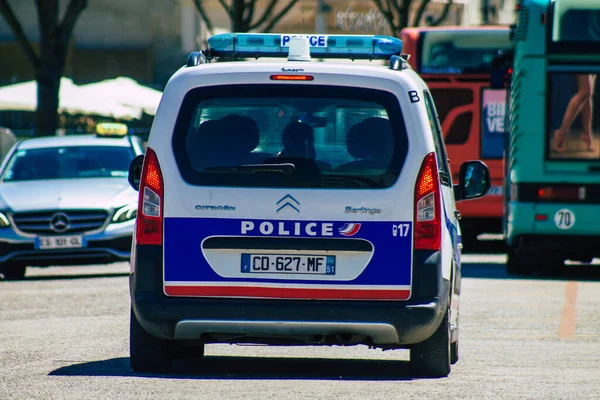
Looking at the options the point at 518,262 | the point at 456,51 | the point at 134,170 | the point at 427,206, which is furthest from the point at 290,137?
the point at 456,51

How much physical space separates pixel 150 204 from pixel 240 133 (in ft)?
2.00

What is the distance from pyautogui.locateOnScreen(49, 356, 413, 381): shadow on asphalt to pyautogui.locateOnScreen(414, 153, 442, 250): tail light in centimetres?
85

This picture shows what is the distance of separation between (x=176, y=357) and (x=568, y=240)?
984 centimetres

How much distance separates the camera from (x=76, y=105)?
132 ft

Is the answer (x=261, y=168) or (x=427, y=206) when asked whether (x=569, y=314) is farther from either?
(x=261, y=168)

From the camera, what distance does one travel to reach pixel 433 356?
354 inches

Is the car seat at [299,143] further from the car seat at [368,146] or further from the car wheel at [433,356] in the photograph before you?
the car wheel at [433,356]

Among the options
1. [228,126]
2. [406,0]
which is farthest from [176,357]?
[406,0]

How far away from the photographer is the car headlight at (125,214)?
17125 millimetres

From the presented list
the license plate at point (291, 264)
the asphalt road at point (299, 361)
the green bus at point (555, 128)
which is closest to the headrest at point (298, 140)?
the license plate at point (291, 264)

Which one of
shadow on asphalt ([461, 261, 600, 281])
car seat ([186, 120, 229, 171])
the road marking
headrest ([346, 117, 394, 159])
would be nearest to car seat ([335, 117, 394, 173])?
headrest ([346, 117, 394, 159])

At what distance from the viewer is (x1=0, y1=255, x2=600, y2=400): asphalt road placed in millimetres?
8344

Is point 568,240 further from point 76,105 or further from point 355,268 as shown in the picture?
point 76,105

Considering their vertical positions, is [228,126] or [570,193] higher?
[228,126]
